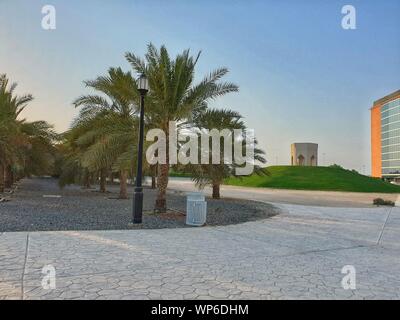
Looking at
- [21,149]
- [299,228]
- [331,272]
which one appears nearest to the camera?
[331,272]

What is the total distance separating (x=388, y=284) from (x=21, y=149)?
1804 cm

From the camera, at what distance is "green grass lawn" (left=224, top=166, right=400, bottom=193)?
42.2m

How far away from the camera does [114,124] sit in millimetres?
12992

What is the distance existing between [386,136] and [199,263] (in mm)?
121120

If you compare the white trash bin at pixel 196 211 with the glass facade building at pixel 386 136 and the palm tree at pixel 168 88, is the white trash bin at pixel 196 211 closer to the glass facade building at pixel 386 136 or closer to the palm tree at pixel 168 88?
the palm tree at pixel 168 88

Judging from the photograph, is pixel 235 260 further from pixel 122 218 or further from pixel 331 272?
pixel 122 218

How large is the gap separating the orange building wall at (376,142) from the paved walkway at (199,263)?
119483 mm

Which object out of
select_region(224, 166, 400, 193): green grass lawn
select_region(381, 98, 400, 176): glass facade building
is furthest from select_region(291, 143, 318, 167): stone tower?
select_region(381, 98, 400, 176): glass facade building

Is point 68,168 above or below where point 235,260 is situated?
above

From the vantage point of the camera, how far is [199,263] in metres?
5.61

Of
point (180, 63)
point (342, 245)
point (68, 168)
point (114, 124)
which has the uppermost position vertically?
point (180, 63)

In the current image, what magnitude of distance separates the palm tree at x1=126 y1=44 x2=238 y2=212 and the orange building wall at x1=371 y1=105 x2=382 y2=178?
11879cm

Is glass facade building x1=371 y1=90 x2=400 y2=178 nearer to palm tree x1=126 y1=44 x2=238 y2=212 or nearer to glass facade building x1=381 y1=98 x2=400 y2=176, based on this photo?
glass facade building x1=381 y1=98 x2=400 y2=176
